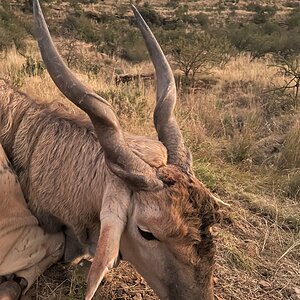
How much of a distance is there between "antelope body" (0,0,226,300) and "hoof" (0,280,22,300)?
19.4 inches

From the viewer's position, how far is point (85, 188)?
11.2ft

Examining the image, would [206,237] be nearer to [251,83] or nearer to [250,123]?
[250,123]

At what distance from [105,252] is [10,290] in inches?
46.1

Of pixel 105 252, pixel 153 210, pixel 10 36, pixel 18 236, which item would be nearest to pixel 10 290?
pixel 18 236

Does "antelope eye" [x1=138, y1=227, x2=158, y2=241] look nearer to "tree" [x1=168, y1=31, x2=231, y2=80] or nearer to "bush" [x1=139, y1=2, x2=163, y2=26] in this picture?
"tree" [x1=168, y1=31, x2=231, y2=80]

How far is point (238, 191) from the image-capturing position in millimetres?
5641

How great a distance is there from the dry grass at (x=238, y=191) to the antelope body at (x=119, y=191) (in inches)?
23.0

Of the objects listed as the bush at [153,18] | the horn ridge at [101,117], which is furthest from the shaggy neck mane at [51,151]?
the bush at [153,18]

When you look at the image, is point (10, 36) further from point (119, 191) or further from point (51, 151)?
point (119, 191)

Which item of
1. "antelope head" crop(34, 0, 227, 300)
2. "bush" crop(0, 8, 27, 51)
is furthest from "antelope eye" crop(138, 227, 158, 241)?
"bush" crop(0, 8, 27, 51)

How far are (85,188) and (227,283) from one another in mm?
1614

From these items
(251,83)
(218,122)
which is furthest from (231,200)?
(251,83)

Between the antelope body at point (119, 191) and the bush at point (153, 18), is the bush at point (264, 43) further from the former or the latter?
the antelope body at point (119, 191)

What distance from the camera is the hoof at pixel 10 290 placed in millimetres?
3451
